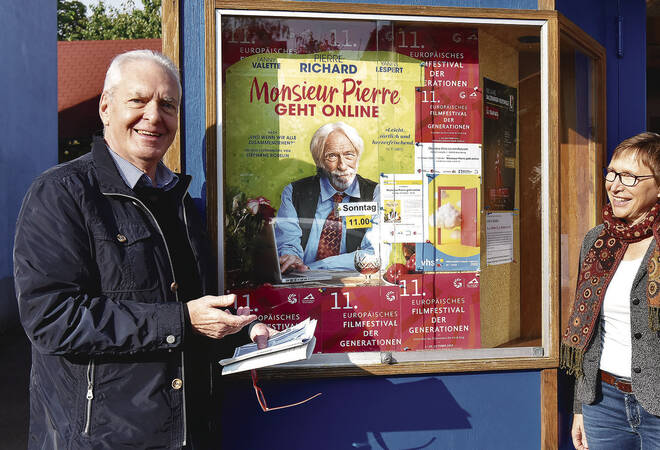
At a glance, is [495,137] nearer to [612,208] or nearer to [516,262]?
[516,262]

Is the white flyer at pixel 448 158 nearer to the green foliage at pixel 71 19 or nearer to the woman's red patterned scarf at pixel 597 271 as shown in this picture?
the woman's red patterned scarf at pixel 597 271

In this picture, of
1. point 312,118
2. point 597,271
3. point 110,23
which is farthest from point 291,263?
point 110,23

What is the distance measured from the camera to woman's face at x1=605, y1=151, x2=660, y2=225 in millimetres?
1971

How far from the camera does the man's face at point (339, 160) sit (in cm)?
276

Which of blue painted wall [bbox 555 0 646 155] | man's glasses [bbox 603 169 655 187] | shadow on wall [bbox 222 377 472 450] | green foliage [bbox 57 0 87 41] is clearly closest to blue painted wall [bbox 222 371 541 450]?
shadow on wall [bbox 222 377 472 450]

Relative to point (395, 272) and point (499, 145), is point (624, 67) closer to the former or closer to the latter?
point (499, 145)

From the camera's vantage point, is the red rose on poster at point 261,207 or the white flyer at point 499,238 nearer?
the red rose on poster at point 261,207

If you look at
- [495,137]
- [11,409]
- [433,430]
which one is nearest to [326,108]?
[495,137]

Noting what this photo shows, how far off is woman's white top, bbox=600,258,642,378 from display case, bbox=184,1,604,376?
671mm

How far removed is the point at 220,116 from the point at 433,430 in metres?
1.97

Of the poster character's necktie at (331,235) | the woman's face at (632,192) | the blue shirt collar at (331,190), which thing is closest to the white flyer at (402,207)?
the blue shirt collar at (331,190)

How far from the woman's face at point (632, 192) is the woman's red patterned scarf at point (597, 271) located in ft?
0.10

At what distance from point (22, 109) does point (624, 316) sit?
9172 mm

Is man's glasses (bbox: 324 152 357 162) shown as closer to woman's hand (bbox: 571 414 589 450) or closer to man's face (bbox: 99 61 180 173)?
man's face (bbox: 99 61 180 173)
